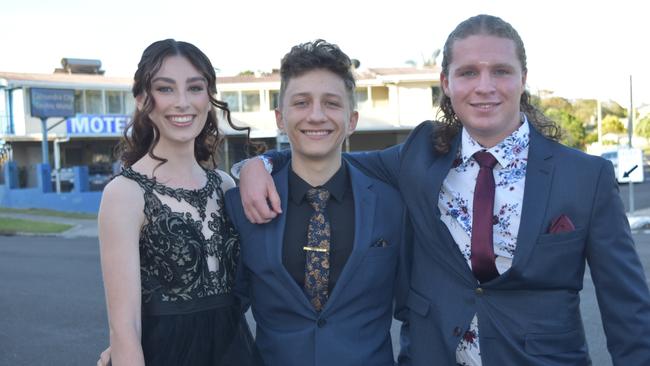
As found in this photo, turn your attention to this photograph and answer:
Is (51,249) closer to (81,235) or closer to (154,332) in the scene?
(81,235)

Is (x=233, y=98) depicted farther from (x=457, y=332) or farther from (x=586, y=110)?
(x=586, y=110)

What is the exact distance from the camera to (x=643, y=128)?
59.3 m

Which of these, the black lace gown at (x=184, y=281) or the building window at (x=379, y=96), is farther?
the building window at (x=379, y=96)

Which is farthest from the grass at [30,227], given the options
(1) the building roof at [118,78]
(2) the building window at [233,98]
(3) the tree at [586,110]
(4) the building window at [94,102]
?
(3) the tree at [586,110]

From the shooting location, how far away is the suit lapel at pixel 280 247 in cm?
284

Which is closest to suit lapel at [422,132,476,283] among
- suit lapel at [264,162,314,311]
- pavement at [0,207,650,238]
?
suit lapel at [264,162,314,311]

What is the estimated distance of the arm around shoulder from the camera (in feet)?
8.73

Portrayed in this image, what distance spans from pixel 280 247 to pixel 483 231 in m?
0.85

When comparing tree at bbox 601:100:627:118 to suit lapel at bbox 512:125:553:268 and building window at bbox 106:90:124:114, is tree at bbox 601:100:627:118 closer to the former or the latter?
building window at bbox 106:90:124:114

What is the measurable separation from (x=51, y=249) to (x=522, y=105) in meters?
14.4

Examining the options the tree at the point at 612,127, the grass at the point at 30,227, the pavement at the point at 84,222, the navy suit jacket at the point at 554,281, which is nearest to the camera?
the navy suit jacket at the point at 554,281

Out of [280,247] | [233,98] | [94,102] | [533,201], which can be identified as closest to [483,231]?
[533,201]

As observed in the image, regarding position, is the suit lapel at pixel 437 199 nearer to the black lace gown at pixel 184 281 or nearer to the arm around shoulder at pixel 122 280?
the black lace gown at pixel 184 281

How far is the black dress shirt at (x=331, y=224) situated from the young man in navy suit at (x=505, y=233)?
0.13 metres
